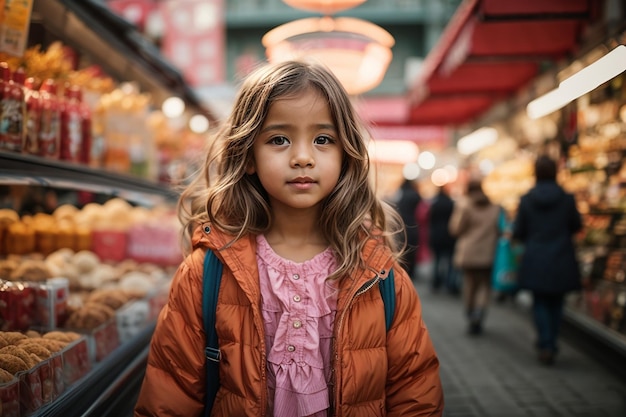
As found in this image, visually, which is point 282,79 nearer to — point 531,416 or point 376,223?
point 376,223

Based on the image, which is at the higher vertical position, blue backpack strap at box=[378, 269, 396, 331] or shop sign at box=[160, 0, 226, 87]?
shop sign at box=[160, 0, 226, 87]

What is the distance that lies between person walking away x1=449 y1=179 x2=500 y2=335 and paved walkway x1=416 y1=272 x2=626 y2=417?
1.18ft

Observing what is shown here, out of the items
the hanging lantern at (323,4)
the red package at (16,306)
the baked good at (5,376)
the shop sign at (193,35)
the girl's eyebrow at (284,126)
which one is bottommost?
the baked good at (5,376)

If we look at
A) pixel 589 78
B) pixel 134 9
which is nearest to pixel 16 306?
pixel 589 78

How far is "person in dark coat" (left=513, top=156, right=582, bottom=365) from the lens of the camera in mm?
5465

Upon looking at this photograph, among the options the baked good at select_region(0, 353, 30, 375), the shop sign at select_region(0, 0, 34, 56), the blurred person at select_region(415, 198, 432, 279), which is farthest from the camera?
the blurred person at select_region(415, 198, 432, 279)

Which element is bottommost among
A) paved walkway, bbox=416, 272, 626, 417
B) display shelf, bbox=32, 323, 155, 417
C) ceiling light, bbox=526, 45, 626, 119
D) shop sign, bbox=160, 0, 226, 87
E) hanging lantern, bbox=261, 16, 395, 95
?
paved walkway, bbox=416, 272, 626, 417

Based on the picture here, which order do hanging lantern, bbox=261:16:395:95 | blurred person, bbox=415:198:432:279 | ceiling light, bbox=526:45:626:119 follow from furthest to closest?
blurred person, bbox=415:198:432:279, hanging lantern, bbox=261:16:395:95, ceiling light, bbox=526:45:626:119

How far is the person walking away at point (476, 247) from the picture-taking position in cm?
699

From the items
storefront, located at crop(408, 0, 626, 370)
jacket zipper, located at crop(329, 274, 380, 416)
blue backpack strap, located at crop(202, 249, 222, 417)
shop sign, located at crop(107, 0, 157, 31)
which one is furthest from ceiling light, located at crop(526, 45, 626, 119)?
shop sign, located at crop(107, 0, 157, 31)

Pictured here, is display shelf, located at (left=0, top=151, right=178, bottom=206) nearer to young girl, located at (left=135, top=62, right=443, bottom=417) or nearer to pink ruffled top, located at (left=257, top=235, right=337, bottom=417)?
young girl, located at (left=135, top=62, right=443, bottom=417)

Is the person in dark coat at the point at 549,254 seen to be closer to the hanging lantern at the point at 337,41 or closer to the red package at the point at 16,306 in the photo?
the hanging lantern at the point at 337,41

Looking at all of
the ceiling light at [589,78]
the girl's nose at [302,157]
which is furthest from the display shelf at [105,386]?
the ceiling light at [589,78]

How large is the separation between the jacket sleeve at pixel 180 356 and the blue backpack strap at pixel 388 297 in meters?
0.67
